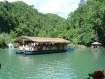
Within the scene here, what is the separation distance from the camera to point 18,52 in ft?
91.6

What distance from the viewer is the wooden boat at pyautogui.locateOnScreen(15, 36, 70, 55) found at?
27.5 m

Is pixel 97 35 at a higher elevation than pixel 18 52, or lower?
higher

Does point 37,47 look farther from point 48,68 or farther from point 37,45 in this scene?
point 48,68

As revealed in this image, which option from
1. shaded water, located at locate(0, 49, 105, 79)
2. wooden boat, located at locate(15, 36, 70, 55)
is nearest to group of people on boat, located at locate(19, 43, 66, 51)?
A: wooden boat, located at locate(15, 36, 70, 55)

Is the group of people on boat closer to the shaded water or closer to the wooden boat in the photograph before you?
the wooden boat

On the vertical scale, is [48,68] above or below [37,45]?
below

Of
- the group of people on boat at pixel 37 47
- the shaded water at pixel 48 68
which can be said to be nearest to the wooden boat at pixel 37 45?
the group of people on boat at pixel 37 47

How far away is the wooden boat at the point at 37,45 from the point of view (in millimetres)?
27500

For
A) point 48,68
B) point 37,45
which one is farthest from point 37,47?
point 48,68

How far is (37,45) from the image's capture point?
28.5 m

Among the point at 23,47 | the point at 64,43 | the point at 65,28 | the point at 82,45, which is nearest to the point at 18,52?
the point at 23,47

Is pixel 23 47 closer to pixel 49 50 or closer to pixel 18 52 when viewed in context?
pixel 18 52

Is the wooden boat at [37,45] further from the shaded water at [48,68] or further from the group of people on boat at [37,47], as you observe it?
the shaded water at [48,68]

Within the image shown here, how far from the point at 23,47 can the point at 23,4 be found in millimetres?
78102
